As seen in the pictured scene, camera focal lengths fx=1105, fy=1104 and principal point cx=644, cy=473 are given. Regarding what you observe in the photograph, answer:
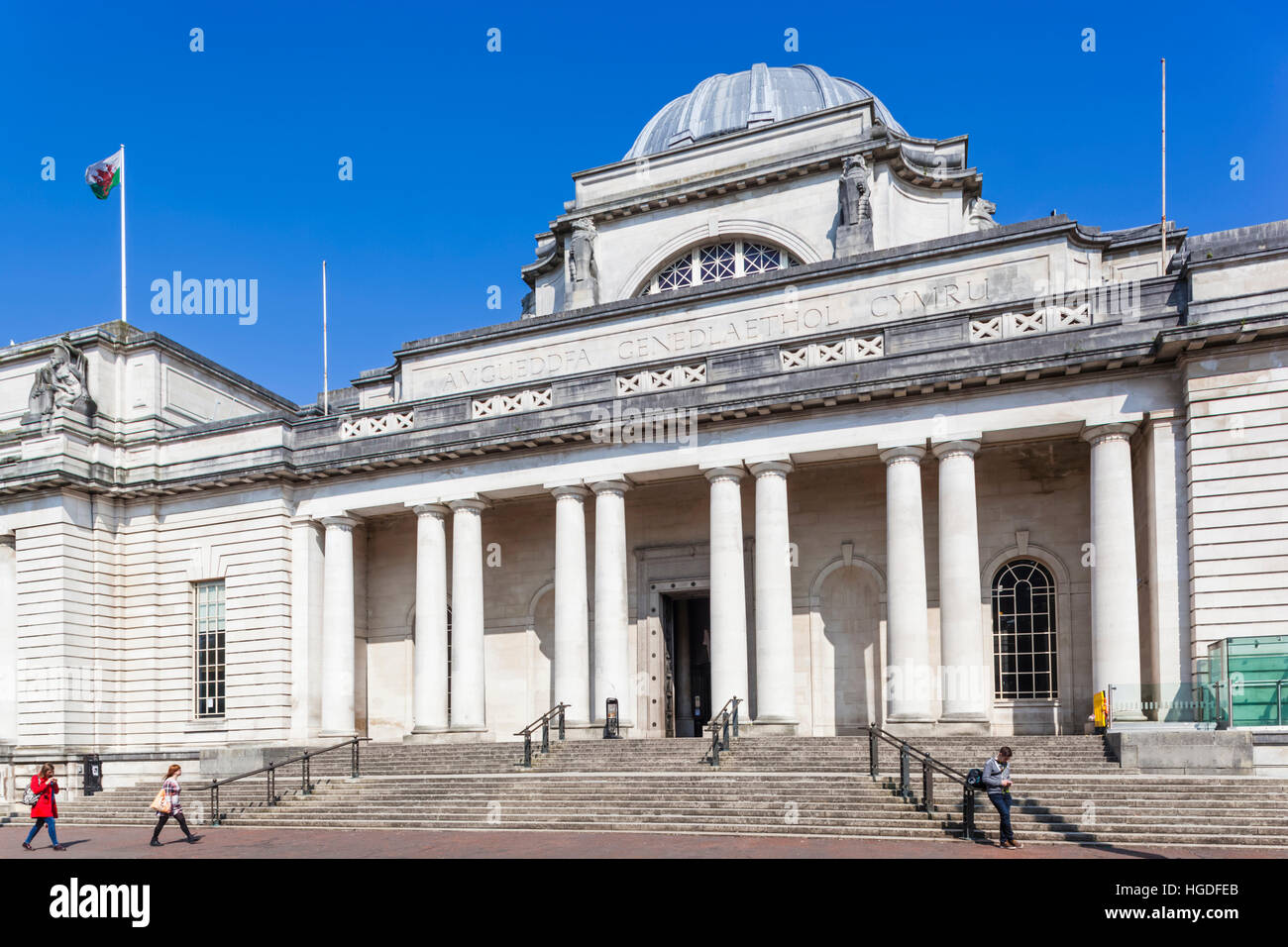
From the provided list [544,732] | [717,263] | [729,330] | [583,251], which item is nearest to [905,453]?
[729,330]

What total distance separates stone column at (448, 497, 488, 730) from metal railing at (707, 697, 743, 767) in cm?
633

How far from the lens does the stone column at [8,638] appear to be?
28297 mm

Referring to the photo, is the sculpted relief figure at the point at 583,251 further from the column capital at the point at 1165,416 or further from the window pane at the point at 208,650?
the column capital at the point at 1165,416

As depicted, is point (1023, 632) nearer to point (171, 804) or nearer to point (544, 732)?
point (544, 732)

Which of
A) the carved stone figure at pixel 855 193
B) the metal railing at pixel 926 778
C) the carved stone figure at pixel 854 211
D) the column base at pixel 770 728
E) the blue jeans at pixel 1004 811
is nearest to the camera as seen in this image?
the blue jeans at pixel 1004 811

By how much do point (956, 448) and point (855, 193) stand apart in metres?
10.4

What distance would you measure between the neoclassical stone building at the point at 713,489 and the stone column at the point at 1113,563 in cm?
8

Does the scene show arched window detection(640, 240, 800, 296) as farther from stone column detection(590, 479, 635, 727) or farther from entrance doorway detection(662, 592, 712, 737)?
entrance doorway detection(662, 592, 712, 737)

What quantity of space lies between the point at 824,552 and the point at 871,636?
2.23 m

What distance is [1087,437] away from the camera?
21766 millimetres

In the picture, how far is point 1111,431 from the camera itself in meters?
21.4

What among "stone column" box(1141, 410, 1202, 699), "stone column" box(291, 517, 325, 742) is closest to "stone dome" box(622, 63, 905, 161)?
"stone column" box(291, 517, 325, 742)

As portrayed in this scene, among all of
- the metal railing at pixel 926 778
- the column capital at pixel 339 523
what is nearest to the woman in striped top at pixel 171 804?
the column capital at pixel 339 523
